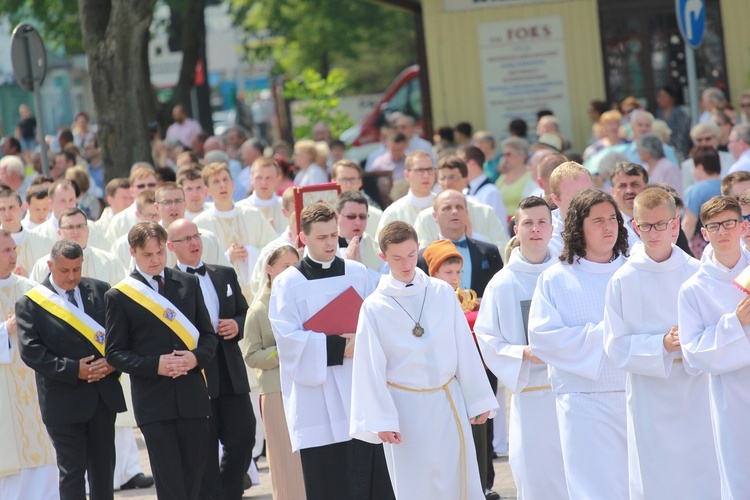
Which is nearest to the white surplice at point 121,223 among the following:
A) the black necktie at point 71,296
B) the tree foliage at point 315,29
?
the black necktie at point 71,296

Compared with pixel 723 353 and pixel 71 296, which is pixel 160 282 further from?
pixel 723 353

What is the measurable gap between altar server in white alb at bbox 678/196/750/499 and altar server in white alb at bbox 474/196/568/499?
1075 millimetres

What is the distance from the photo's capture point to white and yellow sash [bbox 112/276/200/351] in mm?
8102

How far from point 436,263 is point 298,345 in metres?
1.10

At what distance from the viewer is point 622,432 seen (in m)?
7.16

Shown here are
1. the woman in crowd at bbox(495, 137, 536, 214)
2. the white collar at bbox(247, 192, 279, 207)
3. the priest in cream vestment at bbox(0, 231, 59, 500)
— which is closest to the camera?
the priest in cream vestment at bbox(0, 231, 59, 500)

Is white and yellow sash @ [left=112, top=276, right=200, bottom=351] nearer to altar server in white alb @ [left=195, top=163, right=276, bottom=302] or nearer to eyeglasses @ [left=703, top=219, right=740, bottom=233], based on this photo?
eyeglasses @ [left=703, top=219, right=740, bottom=233]

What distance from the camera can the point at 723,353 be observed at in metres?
Answer: 6.54

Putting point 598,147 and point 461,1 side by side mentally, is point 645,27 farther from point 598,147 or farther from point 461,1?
point 598,147

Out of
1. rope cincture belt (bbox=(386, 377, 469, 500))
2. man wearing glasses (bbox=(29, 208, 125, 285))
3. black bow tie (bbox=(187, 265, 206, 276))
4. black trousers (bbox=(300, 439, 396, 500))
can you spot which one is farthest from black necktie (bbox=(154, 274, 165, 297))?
man wearing glasses (bbox=(29, 208, 125, 285))

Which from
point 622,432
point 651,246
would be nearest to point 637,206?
point 651,246

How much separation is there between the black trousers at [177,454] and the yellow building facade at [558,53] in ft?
38.8

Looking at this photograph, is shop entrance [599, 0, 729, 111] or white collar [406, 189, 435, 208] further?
shop entrance [599, 0, 729, 111]

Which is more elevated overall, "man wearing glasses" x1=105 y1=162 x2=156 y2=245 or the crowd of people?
"man wearing glasses" x1=105 y1=162 x2=156 y2=245
